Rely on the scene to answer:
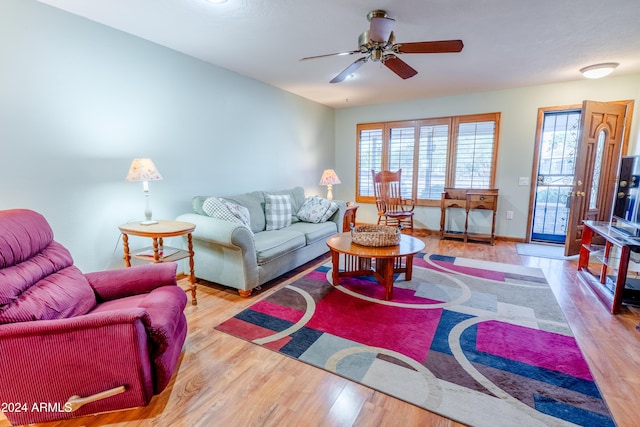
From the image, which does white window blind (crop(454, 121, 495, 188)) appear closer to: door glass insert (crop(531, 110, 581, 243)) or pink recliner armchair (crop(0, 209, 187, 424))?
door glass insert (crop(531, 110, 581, 243))

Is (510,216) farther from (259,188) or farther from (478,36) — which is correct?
(259,188)

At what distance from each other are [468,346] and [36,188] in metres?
3.25

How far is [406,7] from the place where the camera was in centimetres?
214

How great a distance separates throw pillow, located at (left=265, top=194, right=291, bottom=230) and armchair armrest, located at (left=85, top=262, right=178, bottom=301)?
178cm

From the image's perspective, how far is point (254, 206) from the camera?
11.8 feet

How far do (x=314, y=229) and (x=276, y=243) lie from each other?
791mm

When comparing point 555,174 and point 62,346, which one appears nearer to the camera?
point 62,346

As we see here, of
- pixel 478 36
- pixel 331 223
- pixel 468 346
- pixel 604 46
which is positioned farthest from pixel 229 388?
pixel 604 46

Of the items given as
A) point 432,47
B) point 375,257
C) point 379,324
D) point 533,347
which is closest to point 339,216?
point 375,257

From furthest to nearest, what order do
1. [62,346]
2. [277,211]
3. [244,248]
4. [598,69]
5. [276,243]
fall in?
[277,211]
[598,69]
[276,243]
[244,248]
[62,346]

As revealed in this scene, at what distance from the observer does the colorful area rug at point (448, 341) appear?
5.01ft

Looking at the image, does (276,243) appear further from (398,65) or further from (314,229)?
(398,65)

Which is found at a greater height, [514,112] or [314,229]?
[514,112]

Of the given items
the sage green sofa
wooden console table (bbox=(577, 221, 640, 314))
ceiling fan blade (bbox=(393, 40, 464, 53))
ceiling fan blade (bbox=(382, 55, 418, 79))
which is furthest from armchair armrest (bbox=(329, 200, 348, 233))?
wooden console table (bbox=(577, 221, 640, 314))
